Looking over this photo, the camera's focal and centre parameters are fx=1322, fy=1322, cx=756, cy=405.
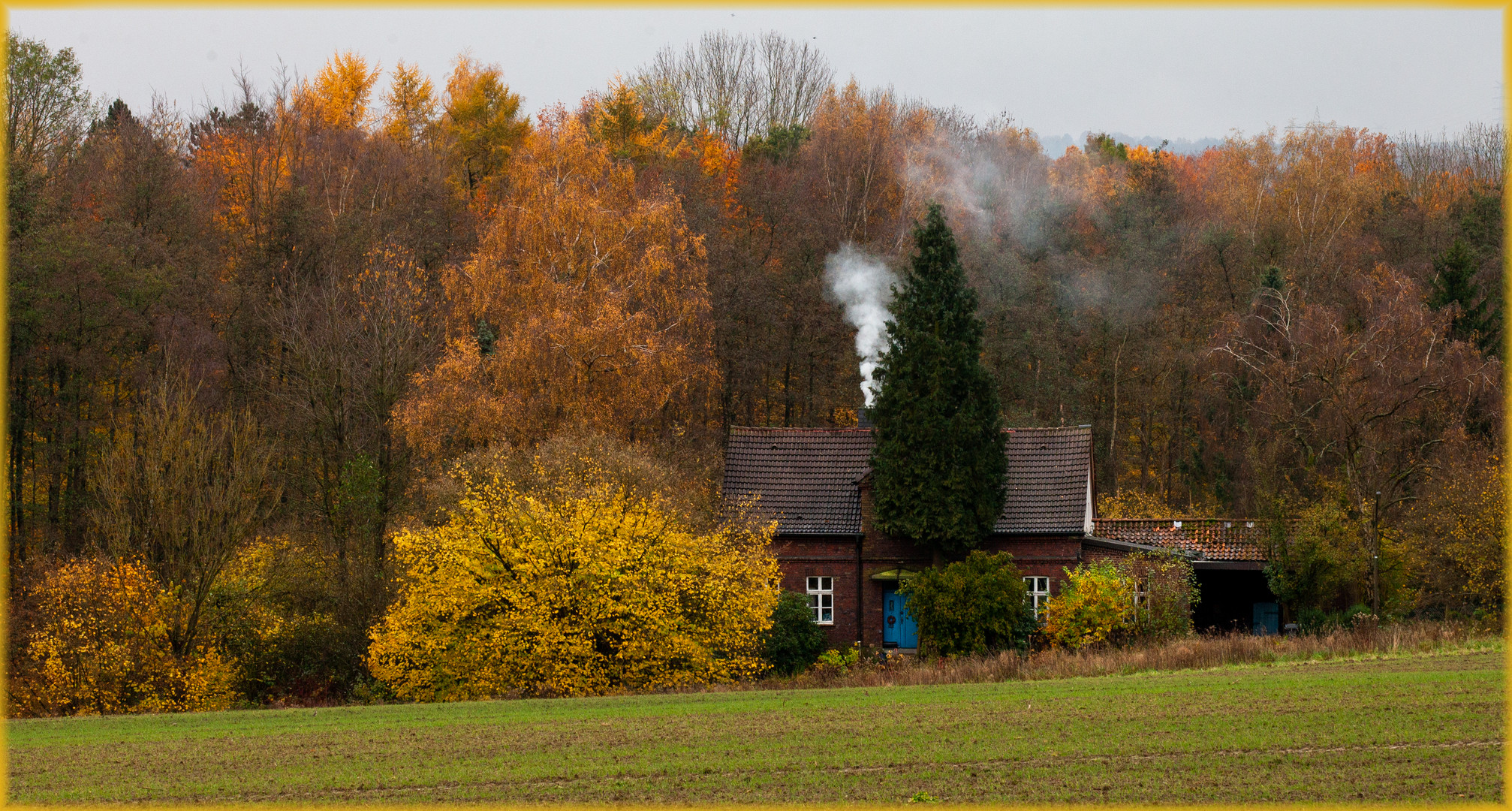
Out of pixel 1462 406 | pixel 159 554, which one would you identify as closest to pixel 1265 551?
pixel 1462 406

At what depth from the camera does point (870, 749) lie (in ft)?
51.4

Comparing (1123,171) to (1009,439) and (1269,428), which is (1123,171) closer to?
(1269,428)

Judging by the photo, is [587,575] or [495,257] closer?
[587,575]

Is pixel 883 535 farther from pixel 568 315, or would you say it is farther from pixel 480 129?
pixel 480 129

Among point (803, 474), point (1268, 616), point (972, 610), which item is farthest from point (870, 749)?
point (1268, 616)

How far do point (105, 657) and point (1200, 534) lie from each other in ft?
90.4

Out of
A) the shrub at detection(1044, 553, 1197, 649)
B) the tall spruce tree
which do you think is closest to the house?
the tall spruce tree

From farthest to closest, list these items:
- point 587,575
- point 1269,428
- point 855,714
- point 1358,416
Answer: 1. point 1269,428
2. point 1358,416
3. point 587,575
4. point 855,714

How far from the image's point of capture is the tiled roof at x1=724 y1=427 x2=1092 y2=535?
34.2 m

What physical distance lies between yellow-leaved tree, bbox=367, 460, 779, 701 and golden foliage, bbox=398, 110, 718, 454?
904cm

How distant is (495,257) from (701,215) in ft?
44.7

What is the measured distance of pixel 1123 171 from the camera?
195 ft

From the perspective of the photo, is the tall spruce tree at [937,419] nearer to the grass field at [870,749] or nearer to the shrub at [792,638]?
the shrub at [792,638]

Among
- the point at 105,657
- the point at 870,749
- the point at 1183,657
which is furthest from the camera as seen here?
the point at 105,657
